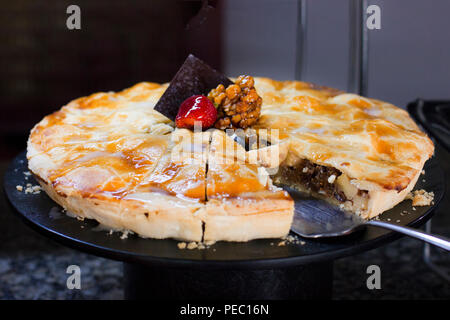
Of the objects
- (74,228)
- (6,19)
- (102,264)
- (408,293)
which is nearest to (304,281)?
(74,228)

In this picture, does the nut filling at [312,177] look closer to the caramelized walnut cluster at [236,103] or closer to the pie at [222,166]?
the pie at [222,166]

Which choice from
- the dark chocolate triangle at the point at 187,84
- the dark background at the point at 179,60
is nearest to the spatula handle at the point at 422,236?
the dark chocolate triangle at the point at 187,84

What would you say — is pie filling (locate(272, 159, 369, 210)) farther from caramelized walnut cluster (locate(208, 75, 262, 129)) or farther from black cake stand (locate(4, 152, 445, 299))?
caramelized walnut cluster (locate(208, 75, 262, 129))

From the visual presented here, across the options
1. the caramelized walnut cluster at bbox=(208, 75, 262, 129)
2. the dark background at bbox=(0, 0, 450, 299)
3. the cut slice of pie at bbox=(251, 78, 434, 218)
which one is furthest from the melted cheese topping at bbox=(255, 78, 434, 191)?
the dark background at bbox=(0, 0, 450, 299)

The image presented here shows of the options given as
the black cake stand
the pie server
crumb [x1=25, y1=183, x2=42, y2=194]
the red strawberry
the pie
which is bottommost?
the black cake stand

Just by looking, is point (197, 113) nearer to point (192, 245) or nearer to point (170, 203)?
point (170, 203)

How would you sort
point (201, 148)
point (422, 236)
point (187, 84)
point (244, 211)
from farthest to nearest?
point (187, 84) → point (201, 148) → point (244, 211) → point (422, 236)

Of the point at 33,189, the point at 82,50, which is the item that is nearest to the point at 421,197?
the point at 33,189
